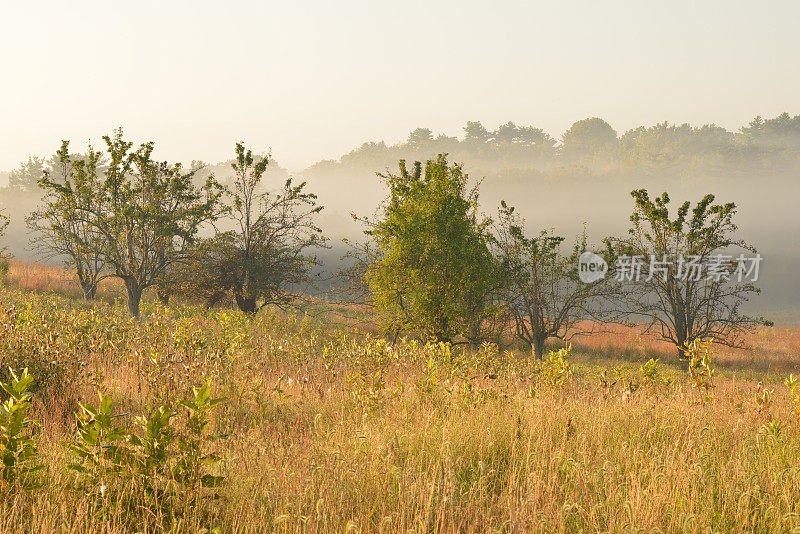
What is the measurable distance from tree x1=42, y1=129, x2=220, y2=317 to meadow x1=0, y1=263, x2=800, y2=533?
24.2ft

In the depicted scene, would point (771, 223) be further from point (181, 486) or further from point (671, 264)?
point (181, 486)

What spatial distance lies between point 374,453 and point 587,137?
127 meters

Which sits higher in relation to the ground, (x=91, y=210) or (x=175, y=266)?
(x=91, y=210)

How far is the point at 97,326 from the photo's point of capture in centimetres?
1112

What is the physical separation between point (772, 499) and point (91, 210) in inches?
694

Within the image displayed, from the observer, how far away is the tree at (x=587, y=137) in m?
120

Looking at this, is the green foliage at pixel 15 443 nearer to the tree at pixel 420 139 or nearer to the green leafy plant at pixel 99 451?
the green leafy plant at pixel 99 451

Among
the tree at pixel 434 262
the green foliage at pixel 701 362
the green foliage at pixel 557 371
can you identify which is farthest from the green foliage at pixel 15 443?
the tree at pixel 434 262

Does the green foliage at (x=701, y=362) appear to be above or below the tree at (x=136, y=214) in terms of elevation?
below

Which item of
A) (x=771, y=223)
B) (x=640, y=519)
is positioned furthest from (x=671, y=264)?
(x=771, y=223)

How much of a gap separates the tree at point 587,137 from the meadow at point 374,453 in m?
120

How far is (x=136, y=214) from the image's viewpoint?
1644 centimetres

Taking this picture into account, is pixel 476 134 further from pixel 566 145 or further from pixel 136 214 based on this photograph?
pixel 136 214

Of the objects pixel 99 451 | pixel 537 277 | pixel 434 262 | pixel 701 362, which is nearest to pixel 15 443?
pixel 99 451
